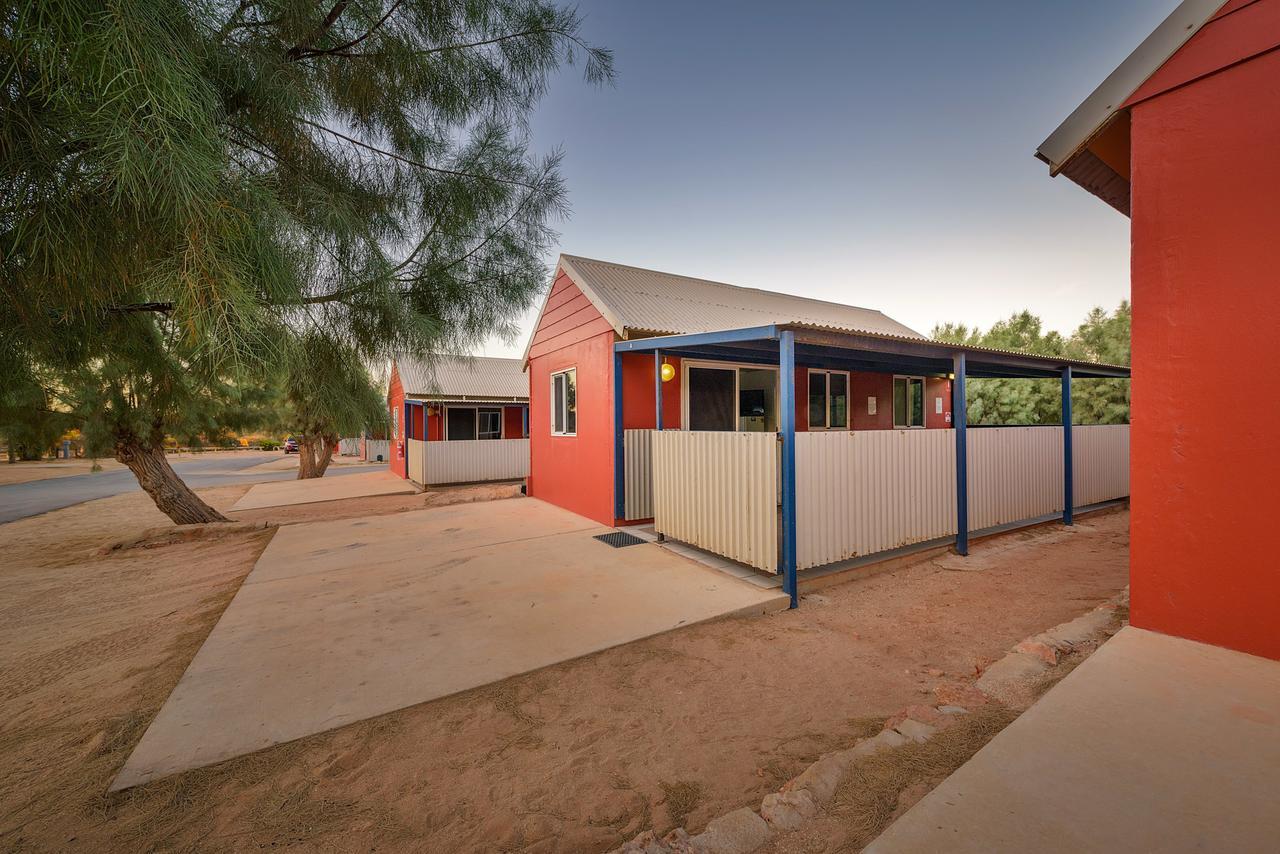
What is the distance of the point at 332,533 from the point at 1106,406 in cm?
2212

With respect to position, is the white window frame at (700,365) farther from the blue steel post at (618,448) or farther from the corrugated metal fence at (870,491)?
the corrugated metal fence at (870,491)

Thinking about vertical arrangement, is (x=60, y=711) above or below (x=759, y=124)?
below

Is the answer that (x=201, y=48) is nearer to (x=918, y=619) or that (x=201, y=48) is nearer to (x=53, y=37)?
(x=53, y=37)

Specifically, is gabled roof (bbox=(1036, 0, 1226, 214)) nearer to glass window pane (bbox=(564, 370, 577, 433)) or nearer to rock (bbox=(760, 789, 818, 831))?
rock (bbox=(760, 789, 818, 831))

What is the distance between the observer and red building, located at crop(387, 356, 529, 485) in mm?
14055

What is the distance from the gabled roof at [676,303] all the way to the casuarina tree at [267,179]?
10.9ft

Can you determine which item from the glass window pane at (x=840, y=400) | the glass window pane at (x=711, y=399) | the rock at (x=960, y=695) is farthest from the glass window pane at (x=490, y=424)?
the rock at (x=960, y=695)

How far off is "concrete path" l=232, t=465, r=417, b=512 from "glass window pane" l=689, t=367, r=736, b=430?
31.2 ft

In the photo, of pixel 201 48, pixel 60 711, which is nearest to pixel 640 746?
pixel 60 711

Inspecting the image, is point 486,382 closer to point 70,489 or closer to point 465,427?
point 465,427

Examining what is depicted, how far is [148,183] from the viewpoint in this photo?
1592 millimetres

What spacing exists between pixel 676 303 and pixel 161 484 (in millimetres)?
10105

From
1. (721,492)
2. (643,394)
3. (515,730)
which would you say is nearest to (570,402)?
(643,394)

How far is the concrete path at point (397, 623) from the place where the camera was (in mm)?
2572
